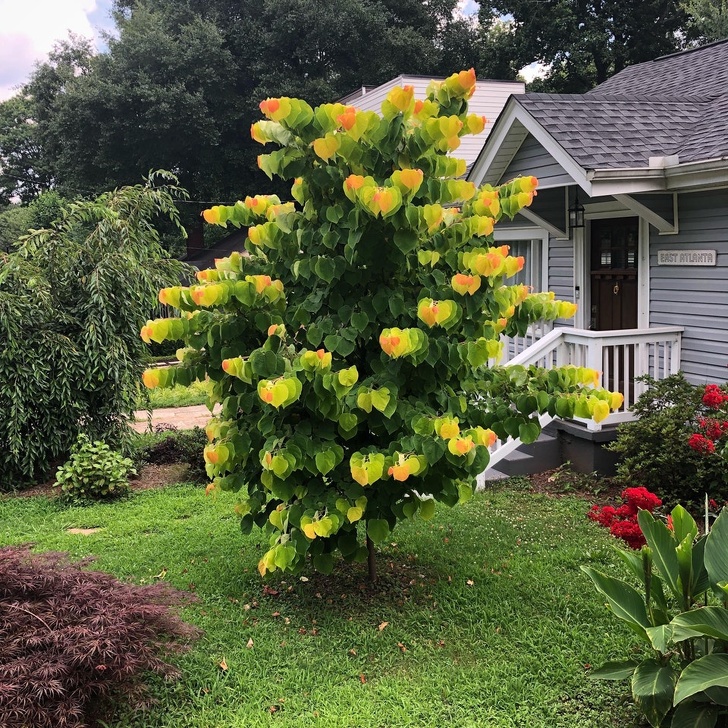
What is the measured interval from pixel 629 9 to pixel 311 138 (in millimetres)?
32888

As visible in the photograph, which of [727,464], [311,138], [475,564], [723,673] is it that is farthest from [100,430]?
[723,673]

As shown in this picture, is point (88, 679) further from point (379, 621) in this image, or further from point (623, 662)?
point (623, 662)

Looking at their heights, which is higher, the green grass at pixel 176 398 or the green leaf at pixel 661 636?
the green leaf at pixel 661 636

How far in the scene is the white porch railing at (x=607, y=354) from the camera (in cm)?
702

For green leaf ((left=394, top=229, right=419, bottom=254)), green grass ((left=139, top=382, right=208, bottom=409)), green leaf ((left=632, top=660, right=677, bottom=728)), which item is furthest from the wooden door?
green grass ((left=139, top=382, right=208, bottom=409))

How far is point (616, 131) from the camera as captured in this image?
286 inches

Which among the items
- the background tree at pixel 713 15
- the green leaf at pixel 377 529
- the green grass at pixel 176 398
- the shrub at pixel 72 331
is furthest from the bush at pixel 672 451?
A: the background tree at pixel 713 15

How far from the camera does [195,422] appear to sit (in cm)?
1191

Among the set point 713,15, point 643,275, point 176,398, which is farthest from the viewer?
point 713,15

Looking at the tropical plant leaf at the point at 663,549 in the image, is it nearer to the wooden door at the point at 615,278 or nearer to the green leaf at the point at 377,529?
the green leaf at the point at 377,529

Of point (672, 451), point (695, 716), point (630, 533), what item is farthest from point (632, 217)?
point (695, 716)

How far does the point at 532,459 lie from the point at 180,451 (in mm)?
4642

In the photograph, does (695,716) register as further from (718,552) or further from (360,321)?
(360,321)

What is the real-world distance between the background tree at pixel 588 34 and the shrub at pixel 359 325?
30.2 metres
